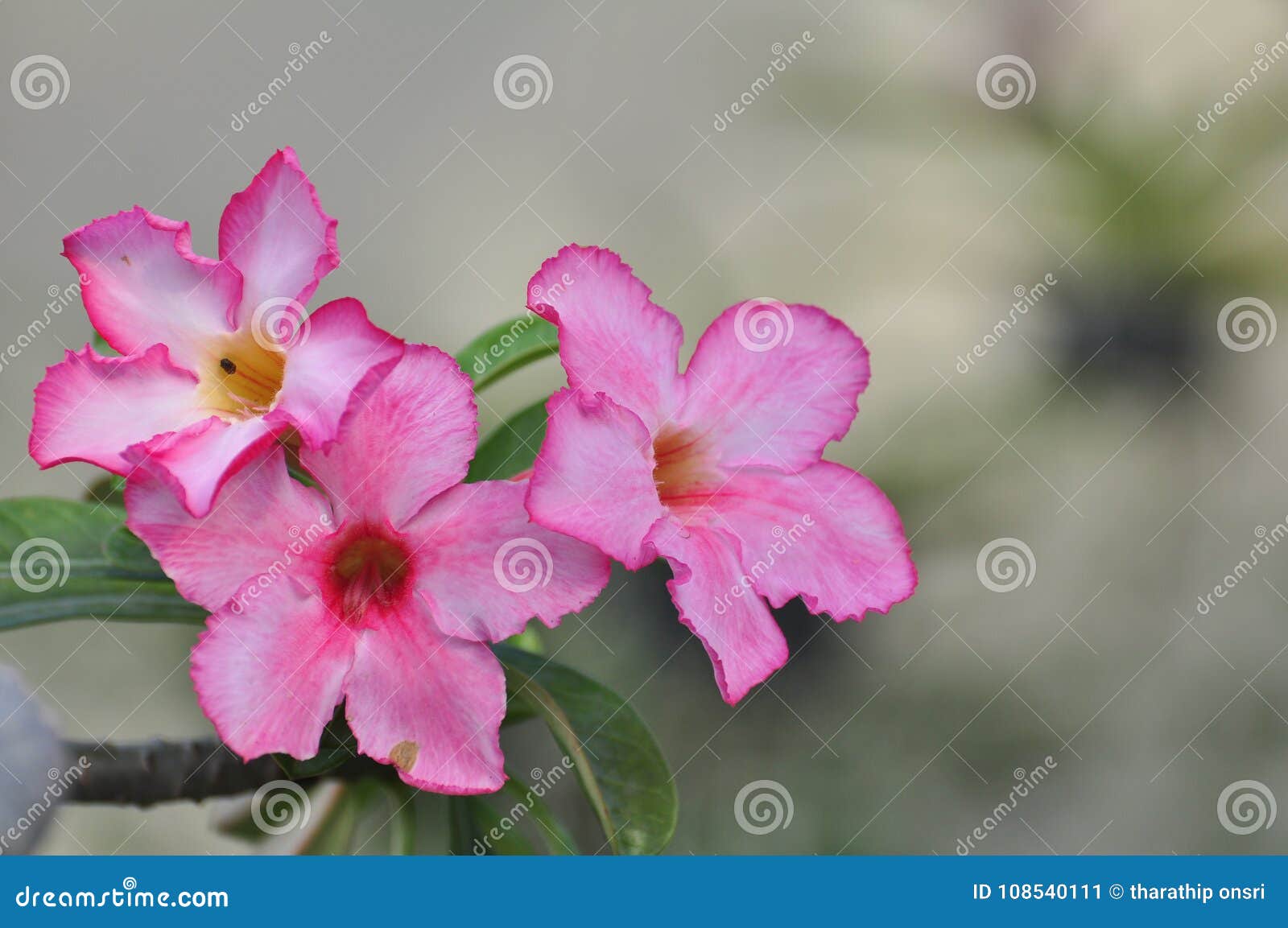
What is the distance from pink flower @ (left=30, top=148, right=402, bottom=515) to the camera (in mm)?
459

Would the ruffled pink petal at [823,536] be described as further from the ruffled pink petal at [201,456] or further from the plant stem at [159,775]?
the plant stem at [159,775]

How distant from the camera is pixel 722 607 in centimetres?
48

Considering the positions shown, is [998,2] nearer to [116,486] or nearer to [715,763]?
[715,763]

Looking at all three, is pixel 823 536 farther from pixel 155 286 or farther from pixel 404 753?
pixel 155 286

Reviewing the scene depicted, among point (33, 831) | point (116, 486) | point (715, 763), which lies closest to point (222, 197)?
point (116, 486)

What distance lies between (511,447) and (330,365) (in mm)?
194

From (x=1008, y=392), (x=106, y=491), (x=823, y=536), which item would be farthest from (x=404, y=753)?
(x=1008, y=392)

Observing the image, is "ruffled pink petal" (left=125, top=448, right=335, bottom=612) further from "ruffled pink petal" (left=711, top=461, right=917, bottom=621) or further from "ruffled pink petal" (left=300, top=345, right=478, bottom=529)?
"ruffled pink petal" (left=711, top=461, right=917, bottom=621)

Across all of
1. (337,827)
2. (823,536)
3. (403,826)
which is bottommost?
(337,827)

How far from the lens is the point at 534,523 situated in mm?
468

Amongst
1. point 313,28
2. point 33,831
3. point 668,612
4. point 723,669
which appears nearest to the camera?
point 723,669

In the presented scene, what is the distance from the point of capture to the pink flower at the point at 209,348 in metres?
0.46

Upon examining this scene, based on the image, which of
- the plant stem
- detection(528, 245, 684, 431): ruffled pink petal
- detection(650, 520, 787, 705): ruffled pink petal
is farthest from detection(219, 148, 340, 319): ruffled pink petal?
the plant stem

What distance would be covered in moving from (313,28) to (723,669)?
2.95ft
